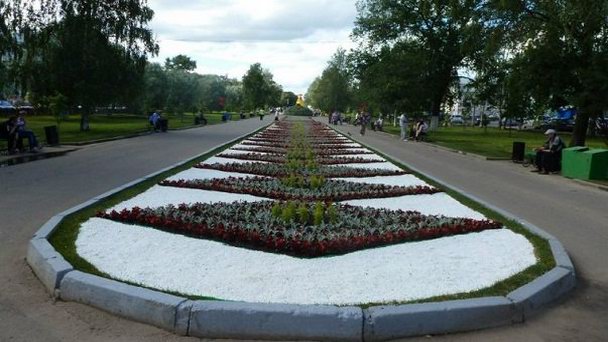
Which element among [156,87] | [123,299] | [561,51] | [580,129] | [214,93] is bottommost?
[123,299]

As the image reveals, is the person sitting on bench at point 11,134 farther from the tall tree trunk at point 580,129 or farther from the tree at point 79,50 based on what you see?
the tall tree trunk at point 580,129

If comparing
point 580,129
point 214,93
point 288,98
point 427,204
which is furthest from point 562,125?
point 288,98

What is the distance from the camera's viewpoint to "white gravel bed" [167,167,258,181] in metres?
13.4

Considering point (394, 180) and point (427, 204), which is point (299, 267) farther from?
point (394, 180)

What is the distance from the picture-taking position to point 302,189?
11461 mm

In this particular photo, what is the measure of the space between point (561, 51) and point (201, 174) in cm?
1677

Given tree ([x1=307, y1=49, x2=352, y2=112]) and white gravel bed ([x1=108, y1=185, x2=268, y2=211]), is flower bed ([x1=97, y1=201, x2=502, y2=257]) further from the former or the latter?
tree ([x1=307, y1=49, x2=352, y2=112])

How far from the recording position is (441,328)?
4.66 metres

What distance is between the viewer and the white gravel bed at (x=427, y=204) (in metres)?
9.53

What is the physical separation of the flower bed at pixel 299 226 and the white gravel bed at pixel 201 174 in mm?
4439

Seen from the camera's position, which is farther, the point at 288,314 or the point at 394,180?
the point at 394,180

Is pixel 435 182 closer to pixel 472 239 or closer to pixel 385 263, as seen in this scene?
pixel 472 239

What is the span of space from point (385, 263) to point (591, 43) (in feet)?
66.8

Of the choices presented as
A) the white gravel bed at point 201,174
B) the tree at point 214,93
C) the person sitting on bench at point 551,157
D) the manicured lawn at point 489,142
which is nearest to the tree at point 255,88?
the tree at point 214,93
